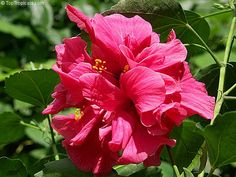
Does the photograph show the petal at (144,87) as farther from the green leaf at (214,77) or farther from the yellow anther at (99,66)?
the green leaf at (214,77)

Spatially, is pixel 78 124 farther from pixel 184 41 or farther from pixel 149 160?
pixel 184 41

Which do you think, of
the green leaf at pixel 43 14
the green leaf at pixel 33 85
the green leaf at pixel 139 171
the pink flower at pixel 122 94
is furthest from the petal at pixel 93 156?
the green leaf at pixel 43 14

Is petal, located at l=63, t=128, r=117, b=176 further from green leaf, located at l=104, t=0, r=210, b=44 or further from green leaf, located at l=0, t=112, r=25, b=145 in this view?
green leaf, located at l=0, t=112, r=25, b=145

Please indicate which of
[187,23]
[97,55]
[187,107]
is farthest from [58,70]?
[187,23]

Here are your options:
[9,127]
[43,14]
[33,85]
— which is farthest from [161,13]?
[43,14]

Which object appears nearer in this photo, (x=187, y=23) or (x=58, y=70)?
(x=58, y=70)

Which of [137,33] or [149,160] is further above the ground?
[137,33]
